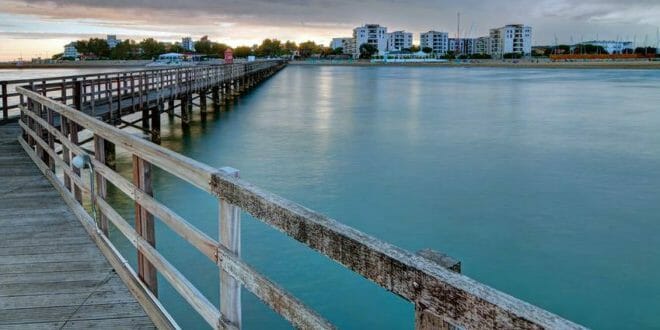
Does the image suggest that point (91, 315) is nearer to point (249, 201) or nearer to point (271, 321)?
point (249, 201)

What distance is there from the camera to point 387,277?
1562mm

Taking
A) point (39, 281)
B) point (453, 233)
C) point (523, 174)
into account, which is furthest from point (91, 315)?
point (523, 174)

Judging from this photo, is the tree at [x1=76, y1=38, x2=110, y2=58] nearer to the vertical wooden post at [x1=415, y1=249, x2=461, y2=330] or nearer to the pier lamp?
the pier lamp

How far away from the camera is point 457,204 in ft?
37.5

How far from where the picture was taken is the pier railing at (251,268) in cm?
135

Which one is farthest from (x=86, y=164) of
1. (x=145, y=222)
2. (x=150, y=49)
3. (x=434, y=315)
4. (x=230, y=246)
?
(x=150, y=49)

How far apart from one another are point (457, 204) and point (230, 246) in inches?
374

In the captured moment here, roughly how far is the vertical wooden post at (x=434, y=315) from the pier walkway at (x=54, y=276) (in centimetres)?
200

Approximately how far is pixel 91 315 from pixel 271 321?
328cm

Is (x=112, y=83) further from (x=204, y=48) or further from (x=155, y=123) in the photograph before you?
(x=204, y=48)

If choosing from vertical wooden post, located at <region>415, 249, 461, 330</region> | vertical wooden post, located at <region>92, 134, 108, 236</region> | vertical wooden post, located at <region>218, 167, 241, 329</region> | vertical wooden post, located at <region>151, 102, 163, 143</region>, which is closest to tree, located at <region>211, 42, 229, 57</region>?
vertical wooden post, located at <region>151, 102, 163, 143</region>

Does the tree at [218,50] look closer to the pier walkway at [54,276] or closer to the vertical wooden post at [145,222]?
the pier walkway at [54,276]

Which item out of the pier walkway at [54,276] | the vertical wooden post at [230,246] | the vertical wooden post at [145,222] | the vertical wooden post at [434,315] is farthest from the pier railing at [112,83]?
the vertical wooden post at [434,315]

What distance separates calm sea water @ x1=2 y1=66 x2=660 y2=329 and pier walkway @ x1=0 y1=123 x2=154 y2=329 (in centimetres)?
195
